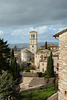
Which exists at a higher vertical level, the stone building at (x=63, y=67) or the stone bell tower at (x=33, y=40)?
the stone bell tower at (x=33, y=40)

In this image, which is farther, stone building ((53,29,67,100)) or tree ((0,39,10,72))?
tree ((0,39,10,72))

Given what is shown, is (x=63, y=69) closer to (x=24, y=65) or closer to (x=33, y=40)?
(x=24, y=65)

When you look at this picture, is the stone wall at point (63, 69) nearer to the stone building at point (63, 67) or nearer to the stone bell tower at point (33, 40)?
the stone building at point (63, 67)

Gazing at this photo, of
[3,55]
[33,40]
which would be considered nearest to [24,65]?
[33,40]

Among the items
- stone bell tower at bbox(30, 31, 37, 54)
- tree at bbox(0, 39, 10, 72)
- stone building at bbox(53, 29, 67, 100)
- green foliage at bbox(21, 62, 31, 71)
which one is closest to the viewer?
stone building at bbox(53, 29, 67, 100)

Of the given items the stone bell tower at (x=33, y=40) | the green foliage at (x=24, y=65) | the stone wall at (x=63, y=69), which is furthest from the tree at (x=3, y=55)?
the stone bell tower at (x=33, y=40)

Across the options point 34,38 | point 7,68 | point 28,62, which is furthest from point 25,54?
point 7,68

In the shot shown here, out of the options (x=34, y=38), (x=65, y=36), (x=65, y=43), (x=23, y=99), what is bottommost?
(x=23, y=99)

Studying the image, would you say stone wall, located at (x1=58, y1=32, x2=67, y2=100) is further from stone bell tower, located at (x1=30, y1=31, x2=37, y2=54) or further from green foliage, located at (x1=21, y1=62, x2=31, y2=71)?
stone bell tower, located at (x1=30, y1=31, x2=37, y2=54)

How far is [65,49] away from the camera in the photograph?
6.25 metres

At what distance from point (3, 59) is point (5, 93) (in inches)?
224

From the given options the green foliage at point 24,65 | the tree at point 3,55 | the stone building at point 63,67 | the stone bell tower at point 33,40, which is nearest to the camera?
the stone building at point 63,67

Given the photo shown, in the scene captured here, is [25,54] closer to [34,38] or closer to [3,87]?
[34,38]

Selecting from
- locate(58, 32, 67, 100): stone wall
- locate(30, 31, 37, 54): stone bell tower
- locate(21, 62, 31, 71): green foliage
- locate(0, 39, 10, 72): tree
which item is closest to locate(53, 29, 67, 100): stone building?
locate(58, 32, 67, 100): stone wall
